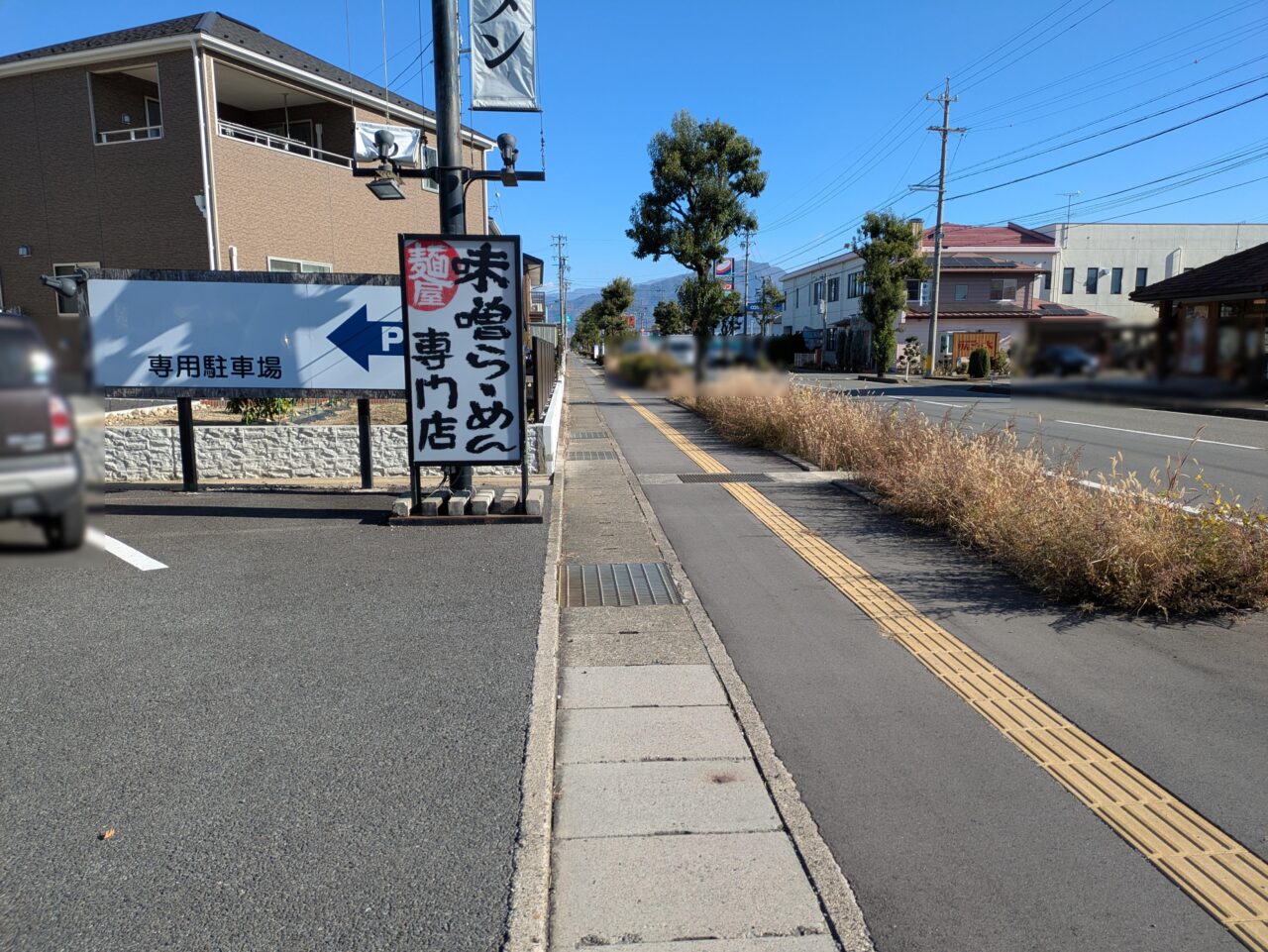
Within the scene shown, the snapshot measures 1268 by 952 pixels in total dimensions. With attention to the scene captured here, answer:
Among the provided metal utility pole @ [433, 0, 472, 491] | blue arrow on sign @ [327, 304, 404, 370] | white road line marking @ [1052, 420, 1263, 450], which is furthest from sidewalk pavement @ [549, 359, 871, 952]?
white road line marking @ [1052, 420, 1263, 450]

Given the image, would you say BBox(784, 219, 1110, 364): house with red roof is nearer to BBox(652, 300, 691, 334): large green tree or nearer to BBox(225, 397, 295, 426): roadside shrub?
BBox(652, 300, 691, 334): large green tree

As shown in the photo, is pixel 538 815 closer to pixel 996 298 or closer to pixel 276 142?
pixel 996 298

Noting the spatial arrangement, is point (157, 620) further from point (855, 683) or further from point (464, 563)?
point (855, 683)

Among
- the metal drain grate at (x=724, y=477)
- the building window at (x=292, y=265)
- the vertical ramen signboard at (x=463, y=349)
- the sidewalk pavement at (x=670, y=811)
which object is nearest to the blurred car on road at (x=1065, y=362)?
the sidewalk pavement at (x=670, y=811)

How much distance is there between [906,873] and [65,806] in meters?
→ 3.33

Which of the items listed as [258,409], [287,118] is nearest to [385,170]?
[258,409]

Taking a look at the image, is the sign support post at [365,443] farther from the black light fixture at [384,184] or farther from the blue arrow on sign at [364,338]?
the black light fixture at [384,184]

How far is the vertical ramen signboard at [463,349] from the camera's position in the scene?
863cm

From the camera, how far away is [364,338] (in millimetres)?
10352

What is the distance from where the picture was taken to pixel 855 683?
5.12 m

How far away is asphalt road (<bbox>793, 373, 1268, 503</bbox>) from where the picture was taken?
11.8m

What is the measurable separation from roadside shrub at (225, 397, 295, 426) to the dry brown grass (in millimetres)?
7432

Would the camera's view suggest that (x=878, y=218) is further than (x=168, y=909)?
→ Yes

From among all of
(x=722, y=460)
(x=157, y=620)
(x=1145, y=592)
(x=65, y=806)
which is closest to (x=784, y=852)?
(x=65, y=806)
